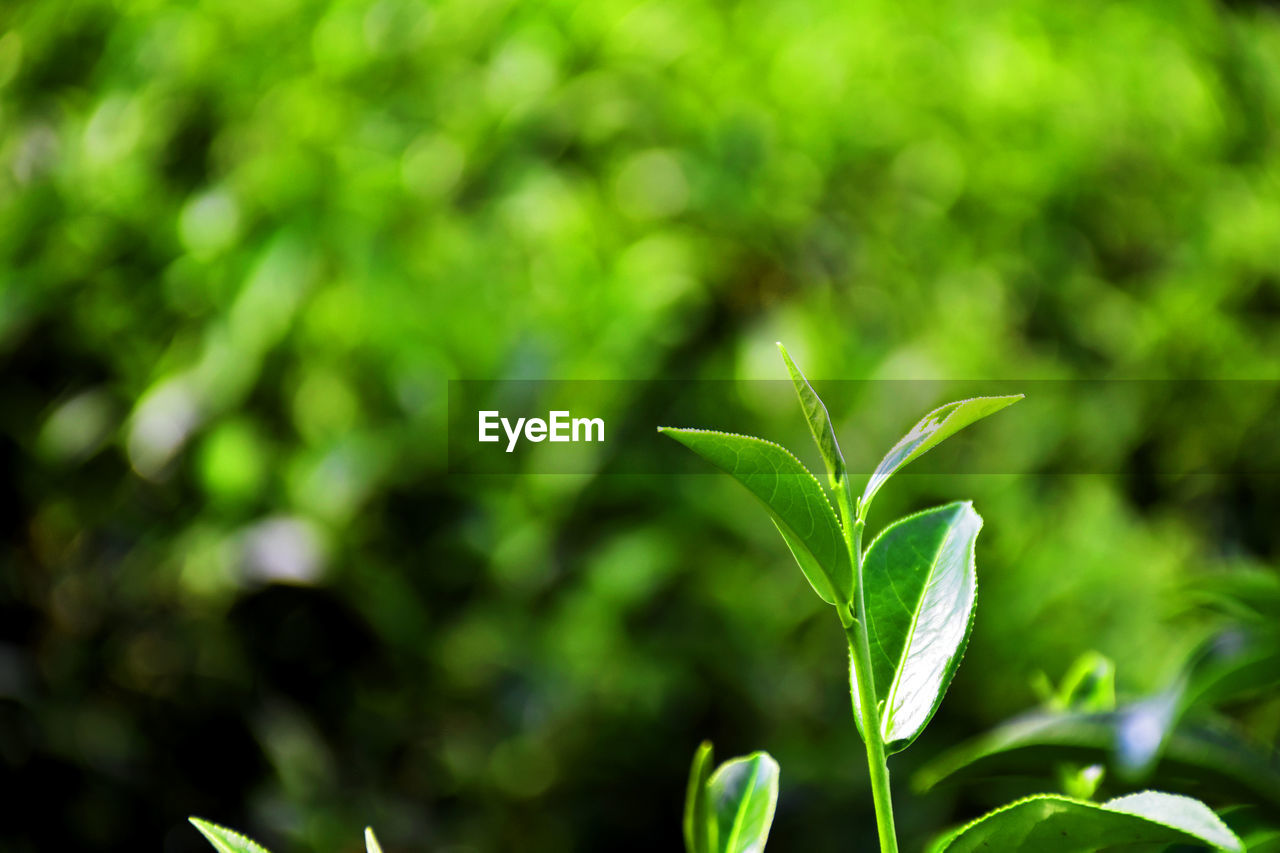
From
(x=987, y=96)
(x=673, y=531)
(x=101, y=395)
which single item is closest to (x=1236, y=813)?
(x=673, y=531)

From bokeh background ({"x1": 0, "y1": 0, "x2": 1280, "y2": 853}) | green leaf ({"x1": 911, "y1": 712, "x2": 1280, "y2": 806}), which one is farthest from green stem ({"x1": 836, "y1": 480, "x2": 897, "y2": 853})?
bokeh background ({"x1": 0, "y1": 0, "x2": 1280, "y2": 853})

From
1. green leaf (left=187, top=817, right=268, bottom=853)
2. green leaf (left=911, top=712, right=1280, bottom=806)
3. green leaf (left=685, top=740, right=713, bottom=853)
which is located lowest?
green leaf (left=911, top=712, right=1280, bottom=806)

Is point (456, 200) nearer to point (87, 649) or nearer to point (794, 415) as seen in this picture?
point (794, 415)

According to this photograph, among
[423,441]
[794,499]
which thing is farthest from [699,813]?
[423,441]

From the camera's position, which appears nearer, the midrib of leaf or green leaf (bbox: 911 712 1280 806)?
the midrib of leaf

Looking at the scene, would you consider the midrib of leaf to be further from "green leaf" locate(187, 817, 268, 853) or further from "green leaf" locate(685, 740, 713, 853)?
"green leaf" locate(187, 817, 268, 853)

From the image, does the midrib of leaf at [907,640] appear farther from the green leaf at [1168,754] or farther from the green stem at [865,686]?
the green leaf at [1168,754]
